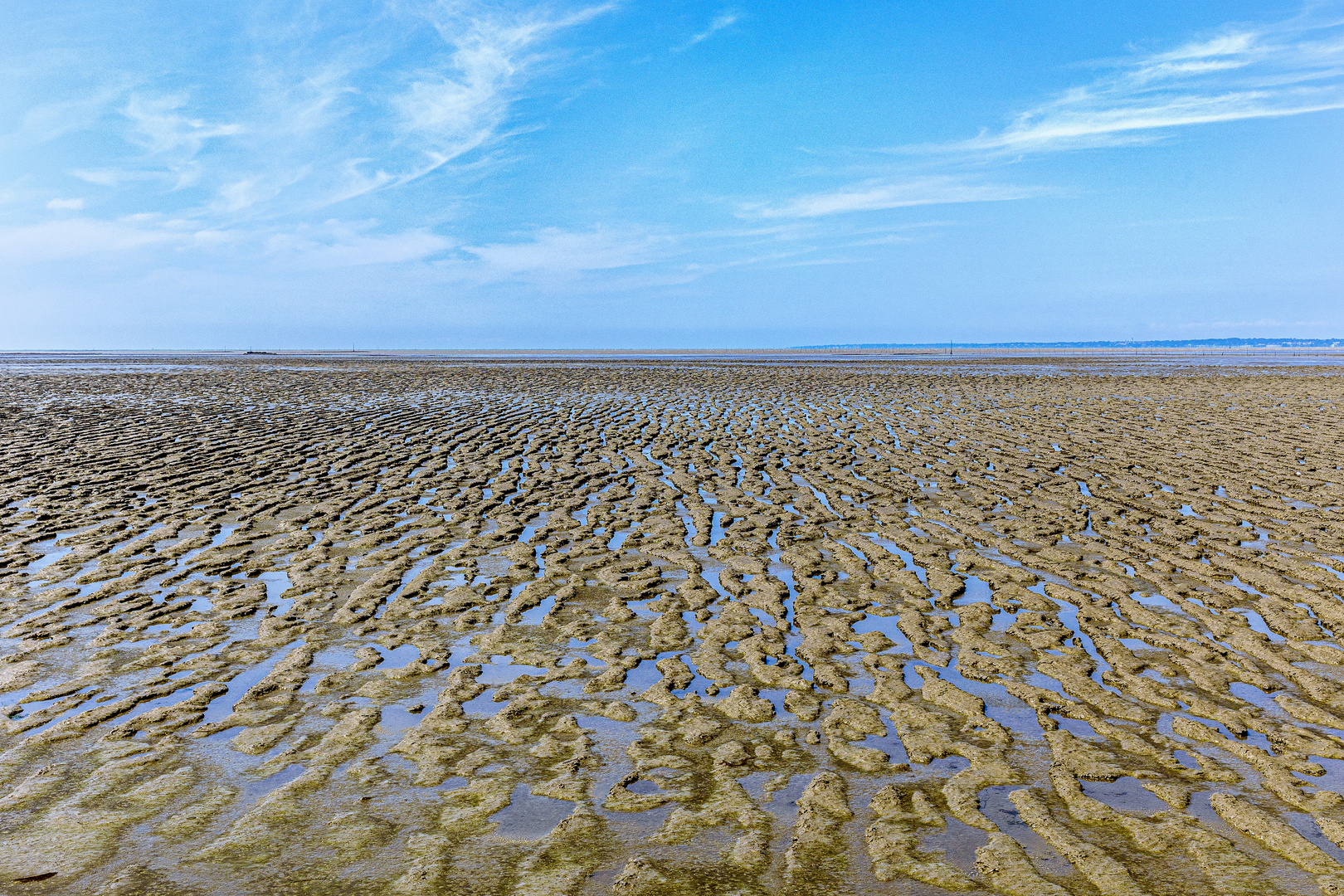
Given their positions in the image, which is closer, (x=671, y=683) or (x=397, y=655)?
(x=671, y=683)

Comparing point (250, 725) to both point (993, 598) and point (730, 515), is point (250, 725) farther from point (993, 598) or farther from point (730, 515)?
point (730, 515)

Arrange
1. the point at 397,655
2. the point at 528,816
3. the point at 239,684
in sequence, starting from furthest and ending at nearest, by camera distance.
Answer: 1. the point at 397,655
2. the point at 239,684
3. the point at 528,816

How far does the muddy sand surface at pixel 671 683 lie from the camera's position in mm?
3650

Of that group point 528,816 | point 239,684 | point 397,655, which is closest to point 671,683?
point 528,816

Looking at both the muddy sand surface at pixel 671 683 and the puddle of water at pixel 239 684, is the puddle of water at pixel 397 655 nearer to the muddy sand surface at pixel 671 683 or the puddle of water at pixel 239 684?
the muddy sand surface at pixel 671 683

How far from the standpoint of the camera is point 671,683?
561cm

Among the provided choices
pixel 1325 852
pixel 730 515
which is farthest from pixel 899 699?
pixel 730 515

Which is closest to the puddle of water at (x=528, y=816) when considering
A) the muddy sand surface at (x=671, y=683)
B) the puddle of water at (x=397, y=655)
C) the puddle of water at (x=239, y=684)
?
the muddy sand surface at (x=671, y=683)

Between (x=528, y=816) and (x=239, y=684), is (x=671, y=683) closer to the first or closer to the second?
(x=528, y=816)

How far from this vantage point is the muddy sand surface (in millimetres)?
3650

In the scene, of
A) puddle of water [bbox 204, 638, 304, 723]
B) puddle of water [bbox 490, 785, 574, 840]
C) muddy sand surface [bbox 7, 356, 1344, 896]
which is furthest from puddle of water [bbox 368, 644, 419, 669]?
puddle of water [bbox 490, 785, 574, 840]

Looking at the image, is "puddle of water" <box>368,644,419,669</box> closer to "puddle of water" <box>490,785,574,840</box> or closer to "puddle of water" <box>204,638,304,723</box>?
"puddle of water" <box>204,638,304,723</box>

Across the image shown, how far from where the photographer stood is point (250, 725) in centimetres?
491

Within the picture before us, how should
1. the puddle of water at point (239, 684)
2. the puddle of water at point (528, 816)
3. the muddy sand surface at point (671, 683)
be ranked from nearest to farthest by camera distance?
the muddy sand surface at point (671, 683) < the puddle of water at point (528, 816) < the puddle of water at point (239, 684)
